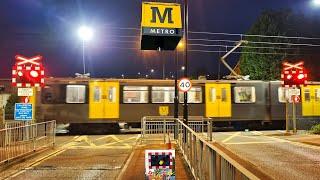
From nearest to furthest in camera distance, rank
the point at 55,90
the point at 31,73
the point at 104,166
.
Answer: the point at 104,166, the point at 31,73, the point at 55,90

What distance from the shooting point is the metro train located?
72.9 feet

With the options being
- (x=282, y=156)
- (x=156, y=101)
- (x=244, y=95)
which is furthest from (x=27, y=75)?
(x=244, y=95)

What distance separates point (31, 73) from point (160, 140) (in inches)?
255

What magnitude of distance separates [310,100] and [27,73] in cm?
1854

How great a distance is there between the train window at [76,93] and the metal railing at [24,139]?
583 centimetres

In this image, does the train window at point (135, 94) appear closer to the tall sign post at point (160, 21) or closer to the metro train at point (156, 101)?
the metro train at point (156, 101)

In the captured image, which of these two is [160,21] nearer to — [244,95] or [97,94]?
[97,94]

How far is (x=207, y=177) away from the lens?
6.24 m

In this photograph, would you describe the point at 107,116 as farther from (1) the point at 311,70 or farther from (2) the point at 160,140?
(1) the point at 311,70

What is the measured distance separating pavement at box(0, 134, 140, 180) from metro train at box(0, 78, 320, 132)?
5548mm

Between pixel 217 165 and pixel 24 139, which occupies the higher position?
pixel 217 165

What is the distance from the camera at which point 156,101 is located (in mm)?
23406

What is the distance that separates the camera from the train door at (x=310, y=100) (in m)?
25.6

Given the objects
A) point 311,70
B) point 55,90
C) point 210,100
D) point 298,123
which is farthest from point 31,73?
point 311,70
